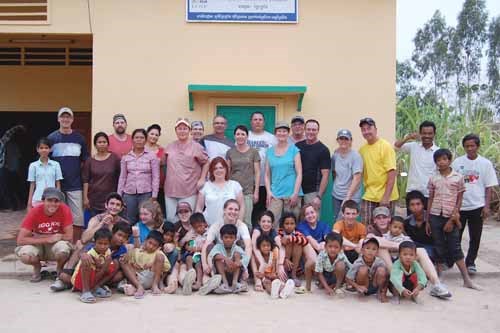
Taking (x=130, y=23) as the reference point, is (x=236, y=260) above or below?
below

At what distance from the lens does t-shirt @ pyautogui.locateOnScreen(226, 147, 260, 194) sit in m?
→ 6.02

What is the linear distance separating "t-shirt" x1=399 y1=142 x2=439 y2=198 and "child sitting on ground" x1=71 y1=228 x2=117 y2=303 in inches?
138

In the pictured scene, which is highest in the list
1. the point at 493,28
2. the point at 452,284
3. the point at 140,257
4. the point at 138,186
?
the point at 493,28

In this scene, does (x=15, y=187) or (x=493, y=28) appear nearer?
(x=15, y=187)

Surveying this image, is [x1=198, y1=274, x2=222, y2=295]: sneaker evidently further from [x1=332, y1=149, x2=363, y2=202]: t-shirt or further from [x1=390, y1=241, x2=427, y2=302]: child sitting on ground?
[x1=332, y1=149, x2=363, y2=202]: t-shirt

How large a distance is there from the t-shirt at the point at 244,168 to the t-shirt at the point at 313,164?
1.88 feet

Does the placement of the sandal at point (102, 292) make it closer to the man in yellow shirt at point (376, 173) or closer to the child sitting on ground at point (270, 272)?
the child sitting on ground at point (270, 272)

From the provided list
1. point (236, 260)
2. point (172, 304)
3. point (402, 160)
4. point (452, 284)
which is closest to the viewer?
point (172, 304)

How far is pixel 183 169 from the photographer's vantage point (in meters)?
6.07

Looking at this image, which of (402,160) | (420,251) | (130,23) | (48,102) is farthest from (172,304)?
(402,160)

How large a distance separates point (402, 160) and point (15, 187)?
806cm

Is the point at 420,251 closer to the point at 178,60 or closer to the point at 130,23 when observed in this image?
the point at 178,60

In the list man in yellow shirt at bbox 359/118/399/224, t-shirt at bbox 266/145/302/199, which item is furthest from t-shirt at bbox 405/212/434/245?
t-shirt at bbox 266/145/302/199

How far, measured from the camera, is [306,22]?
23.7 feet
